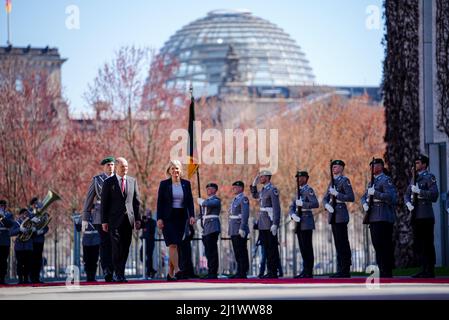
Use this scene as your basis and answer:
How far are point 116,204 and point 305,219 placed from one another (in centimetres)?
421

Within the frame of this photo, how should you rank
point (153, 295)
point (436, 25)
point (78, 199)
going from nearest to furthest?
point (153, 295) < point (436, 25) < point (78, 199)

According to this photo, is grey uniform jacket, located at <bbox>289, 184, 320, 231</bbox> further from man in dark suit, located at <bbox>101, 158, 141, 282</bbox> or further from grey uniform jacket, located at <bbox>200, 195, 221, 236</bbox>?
man in dark suit, located at <bbox>101, 158, 141, 282</bbox>

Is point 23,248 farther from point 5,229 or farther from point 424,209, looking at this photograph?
point 424,209

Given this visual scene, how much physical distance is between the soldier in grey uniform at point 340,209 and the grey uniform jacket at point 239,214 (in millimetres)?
2964

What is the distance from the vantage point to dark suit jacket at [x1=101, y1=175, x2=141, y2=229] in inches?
1139

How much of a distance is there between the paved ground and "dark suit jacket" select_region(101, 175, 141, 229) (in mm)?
1246

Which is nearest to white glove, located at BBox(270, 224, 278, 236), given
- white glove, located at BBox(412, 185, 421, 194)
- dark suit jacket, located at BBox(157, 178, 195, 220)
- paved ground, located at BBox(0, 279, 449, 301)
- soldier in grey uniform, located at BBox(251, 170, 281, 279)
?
soldier in grey uniform, located at BBox(251, 170, 281, 279)

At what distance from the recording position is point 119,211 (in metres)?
28.9

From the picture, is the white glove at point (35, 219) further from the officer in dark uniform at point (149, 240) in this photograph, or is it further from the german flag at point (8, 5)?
the german flag at point (8, 5)

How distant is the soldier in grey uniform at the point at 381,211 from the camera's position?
28500mm

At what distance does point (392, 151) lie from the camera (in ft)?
121
